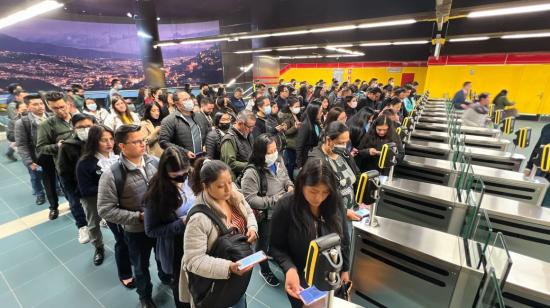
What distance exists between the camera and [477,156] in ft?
10.8

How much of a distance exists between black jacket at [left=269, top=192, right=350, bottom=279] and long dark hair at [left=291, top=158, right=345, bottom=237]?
0.03 meters

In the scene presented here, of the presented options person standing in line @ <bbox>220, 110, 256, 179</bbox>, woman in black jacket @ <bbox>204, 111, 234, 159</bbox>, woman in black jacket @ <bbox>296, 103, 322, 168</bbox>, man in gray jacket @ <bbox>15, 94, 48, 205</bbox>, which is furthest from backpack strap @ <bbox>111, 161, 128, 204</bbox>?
man in gray jacket @ <bbox>15, 94, 48, 205</bbox>

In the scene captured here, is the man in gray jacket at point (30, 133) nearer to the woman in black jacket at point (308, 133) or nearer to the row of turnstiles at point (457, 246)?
the woman in black jacket at point (308, 133)

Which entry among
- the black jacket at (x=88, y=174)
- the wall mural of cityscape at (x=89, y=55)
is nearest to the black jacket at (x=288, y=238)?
the black jacket at (x=88, y=174)

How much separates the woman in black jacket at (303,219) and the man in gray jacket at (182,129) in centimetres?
189

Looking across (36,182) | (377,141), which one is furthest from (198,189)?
(36,182)

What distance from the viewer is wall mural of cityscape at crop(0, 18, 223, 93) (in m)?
10.1

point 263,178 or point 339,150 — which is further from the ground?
point 339,150

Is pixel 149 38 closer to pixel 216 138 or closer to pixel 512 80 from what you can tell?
pixel 216 138

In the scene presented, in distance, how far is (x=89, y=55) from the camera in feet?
39.5

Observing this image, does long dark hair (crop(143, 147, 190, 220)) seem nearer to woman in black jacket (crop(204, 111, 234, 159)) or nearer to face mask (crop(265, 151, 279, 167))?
face mask (crop(265, 151, 279, 167))

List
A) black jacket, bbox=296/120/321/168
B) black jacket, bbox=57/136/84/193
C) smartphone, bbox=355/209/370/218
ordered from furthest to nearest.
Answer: black jacket, bbox=296/120/321/168 → black jacket, bbox=57/136/84/193 → smartphone, bbox=355/209/370/218

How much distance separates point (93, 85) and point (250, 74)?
8.03m

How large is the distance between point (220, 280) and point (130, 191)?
99 cm
